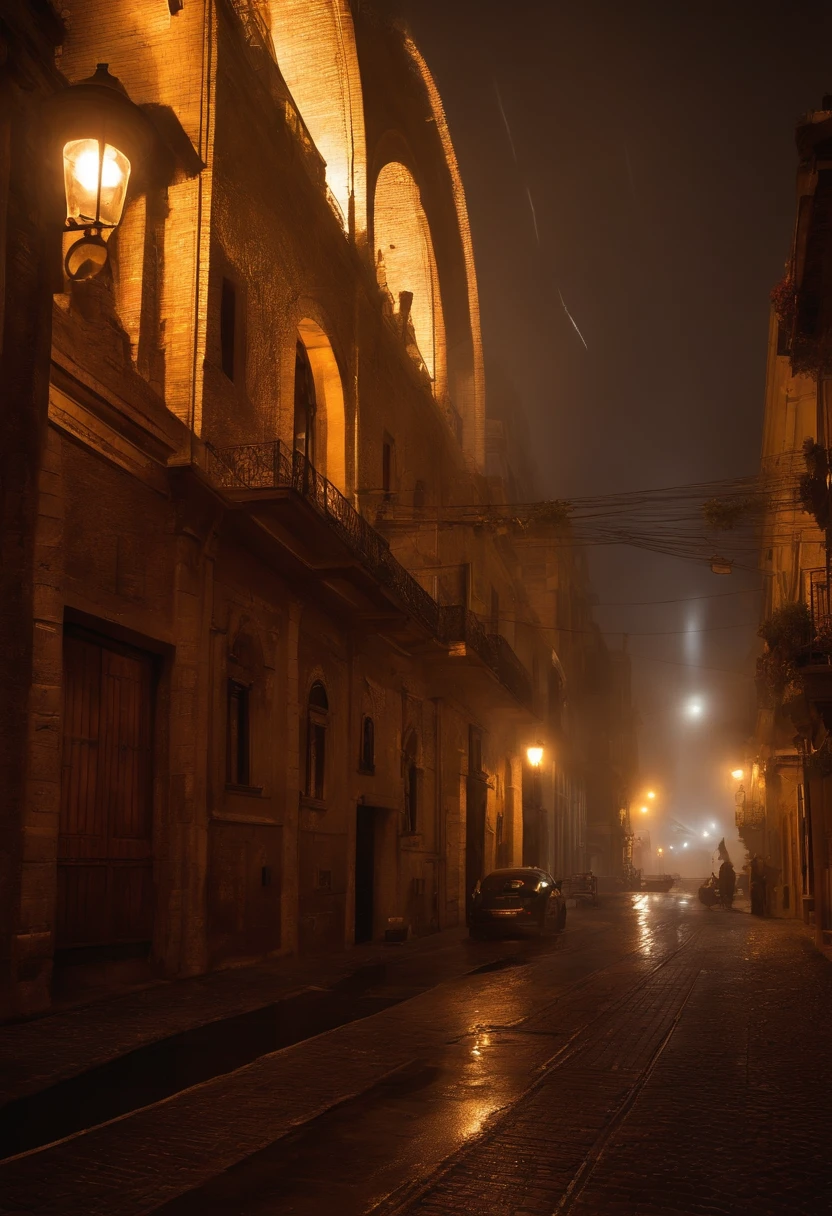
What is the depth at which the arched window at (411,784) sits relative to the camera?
26406 millimetres

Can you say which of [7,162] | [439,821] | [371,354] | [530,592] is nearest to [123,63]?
[7,162]

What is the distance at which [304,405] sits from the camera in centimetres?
2233

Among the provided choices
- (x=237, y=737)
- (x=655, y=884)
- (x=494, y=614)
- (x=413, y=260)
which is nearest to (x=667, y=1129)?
(x=237, y=737)

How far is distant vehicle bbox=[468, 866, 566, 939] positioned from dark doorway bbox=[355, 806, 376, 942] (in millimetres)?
2515

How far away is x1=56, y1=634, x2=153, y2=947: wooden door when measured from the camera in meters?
13.1

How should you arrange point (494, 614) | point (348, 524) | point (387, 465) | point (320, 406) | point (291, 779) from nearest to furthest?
point (291, 779)
point (348, 524)
point (320, 406)
point (387, 465)
point (494, 614)

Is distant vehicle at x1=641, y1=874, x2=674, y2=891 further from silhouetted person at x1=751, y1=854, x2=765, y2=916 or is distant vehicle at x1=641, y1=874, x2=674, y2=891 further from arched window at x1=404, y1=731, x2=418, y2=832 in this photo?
arched window at x1=404, y1=731, x2=418, y2=832

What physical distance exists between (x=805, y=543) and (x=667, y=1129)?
21188 millimetres

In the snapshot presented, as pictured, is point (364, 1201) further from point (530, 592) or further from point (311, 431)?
point (530, 592)

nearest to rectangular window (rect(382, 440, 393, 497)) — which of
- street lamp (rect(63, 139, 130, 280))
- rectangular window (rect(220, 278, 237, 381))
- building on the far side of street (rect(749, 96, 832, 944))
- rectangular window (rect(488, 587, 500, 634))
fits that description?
building on the far side of street (rect(749, 96, 832, 944))

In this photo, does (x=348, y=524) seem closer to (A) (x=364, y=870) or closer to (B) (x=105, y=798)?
(A) (x=364, y=870)

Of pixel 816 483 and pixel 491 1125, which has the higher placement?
pixel 816 483

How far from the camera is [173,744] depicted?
595 inches

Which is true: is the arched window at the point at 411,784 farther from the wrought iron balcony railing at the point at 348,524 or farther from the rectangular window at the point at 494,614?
the rectangular window at the point at 494,614
